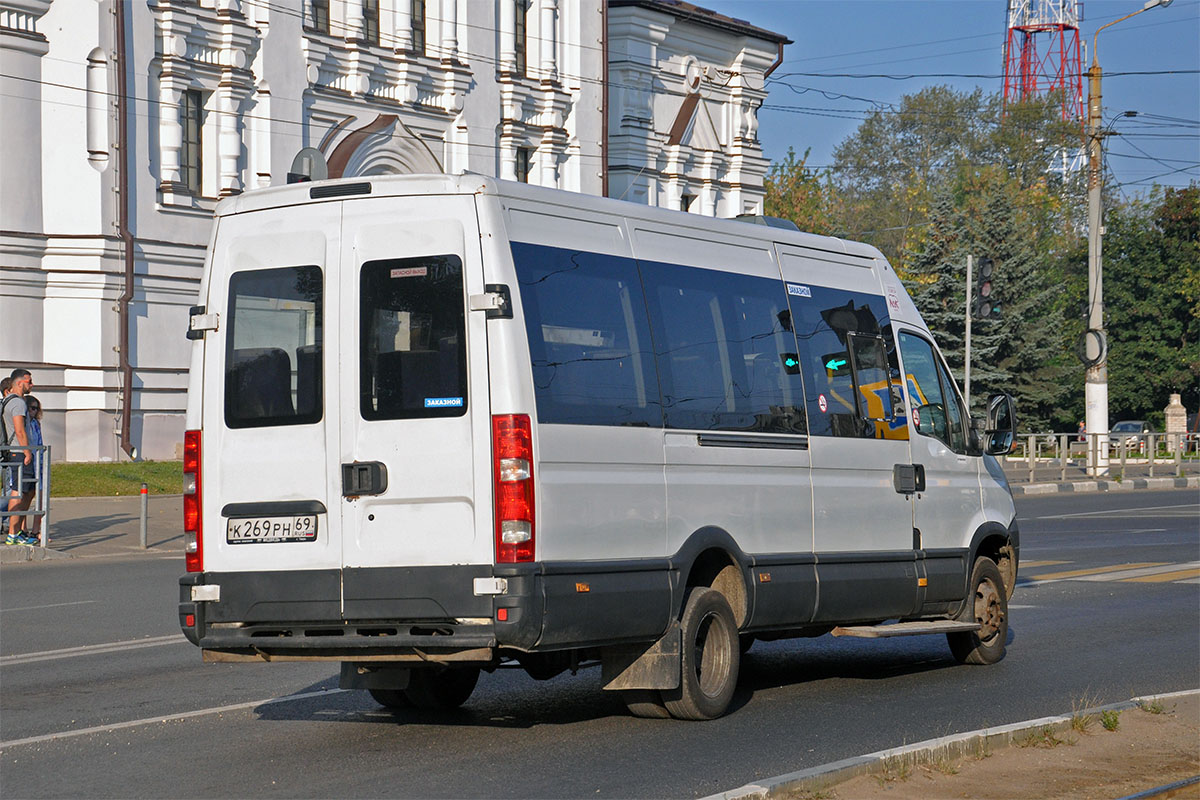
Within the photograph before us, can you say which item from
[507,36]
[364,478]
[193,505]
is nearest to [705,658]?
[364,478]

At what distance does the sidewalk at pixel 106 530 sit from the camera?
2036 cm

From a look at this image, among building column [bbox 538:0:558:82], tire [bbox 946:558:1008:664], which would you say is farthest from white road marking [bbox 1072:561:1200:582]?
building column [bbox 538:0:558:82]

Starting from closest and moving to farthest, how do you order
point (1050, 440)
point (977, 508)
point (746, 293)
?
point (746, 293) < point (977, 508) < point (1050, 440)

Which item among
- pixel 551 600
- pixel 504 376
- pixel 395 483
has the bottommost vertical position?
pixel 551 600

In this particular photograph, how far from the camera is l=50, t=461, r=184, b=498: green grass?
28.2 metres

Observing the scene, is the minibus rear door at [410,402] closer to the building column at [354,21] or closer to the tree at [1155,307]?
the building column at [354,21]

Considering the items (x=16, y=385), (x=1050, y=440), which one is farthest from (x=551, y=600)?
(x=1050, y=440)

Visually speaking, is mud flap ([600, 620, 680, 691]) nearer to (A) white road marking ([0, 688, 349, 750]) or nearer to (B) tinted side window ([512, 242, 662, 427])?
(B) tinted side window ([512, 242, 662, 427])

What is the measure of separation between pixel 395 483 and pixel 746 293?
9.03ft

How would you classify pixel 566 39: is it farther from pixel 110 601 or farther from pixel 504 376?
pixel 504 376

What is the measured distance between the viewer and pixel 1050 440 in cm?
3912

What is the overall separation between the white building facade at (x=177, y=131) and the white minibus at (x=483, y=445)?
25.0m

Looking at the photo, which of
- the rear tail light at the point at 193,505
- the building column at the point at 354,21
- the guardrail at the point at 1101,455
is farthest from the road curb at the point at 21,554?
the guardrail at the point at 1101,455

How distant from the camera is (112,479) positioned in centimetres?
2928
